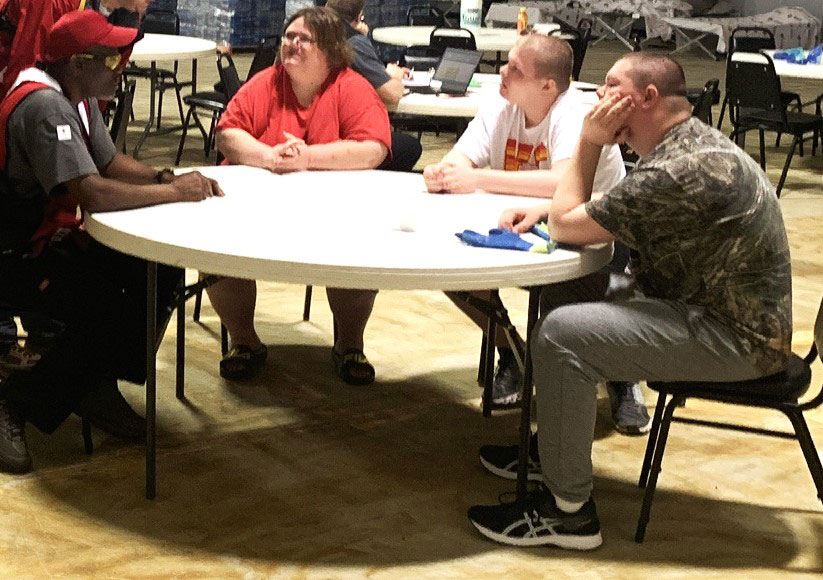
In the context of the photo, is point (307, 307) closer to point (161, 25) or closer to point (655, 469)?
point (655, 469)

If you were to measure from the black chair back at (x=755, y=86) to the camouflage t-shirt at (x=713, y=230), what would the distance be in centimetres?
434

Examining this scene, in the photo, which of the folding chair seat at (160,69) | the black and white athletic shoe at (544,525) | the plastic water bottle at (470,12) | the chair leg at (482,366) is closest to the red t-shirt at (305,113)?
the chair leg at (482,366)

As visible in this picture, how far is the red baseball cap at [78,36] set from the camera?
2957 mm

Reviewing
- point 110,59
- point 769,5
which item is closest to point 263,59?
point 110,59

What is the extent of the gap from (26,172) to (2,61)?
0.78m

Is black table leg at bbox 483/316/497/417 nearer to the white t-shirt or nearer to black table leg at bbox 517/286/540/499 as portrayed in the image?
the white t-shirt

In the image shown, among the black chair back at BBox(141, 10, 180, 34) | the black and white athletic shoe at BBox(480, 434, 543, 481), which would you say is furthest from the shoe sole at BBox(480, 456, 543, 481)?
the black chair back at BBox(141, 10, 180, 34)

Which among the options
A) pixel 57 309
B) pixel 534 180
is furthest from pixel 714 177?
pixel 57 309

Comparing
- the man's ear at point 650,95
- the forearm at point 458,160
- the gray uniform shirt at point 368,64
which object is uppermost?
the man's ear at point 650,95

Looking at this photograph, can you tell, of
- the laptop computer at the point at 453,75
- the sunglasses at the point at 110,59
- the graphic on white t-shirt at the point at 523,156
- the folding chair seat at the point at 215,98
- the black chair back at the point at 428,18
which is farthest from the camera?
the black chair back at the point at 428,18

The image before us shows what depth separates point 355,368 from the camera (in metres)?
3.84

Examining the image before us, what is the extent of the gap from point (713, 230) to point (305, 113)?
1519mm

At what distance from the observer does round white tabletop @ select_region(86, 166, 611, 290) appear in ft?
8.41

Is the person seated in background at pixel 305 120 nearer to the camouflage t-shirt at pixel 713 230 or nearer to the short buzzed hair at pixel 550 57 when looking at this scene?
the short buzzed hair at pixel 550 57
